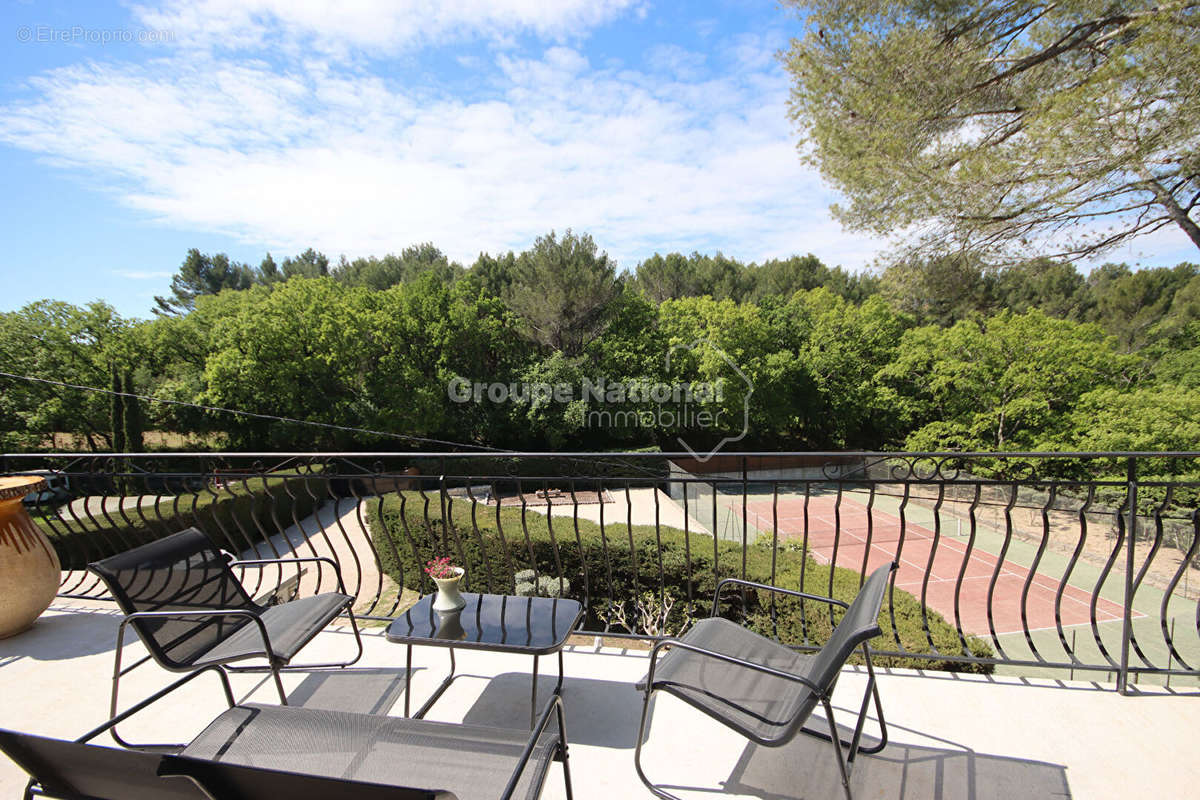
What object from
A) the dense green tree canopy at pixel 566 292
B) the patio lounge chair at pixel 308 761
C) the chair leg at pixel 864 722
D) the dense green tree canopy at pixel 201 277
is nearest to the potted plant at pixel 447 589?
the patio lounge chair at pixel 308 761

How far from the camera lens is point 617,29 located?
9.80m

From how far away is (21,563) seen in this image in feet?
9.30

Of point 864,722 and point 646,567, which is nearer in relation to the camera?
point 864,722

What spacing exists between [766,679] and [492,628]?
99cm

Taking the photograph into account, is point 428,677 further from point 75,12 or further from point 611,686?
point 75,12

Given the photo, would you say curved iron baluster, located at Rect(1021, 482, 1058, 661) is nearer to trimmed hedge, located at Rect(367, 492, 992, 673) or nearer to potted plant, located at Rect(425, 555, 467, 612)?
potted plant, located at Rect(425, 555, 467, 612)

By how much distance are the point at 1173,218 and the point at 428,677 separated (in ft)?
38.2

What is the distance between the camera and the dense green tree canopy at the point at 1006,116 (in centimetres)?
723

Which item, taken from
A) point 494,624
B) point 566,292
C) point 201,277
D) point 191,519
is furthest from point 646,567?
point 201,277

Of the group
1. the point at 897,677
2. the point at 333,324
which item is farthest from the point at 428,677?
the point at 333,324

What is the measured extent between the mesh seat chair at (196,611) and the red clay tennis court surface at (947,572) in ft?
21.6

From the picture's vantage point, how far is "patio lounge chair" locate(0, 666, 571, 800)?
2.86ft

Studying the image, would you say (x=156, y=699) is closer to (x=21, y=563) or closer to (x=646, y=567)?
(x=21, y=563)

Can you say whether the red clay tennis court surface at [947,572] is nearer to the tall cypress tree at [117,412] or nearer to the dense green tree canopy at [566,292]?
the dense green tree canopy at [566,292]
